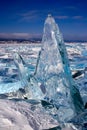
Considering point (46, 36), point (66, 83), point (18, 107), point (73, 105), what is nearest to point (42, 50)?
point (46, 36)

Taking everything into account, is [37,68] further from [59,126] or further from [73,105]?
[59,126]

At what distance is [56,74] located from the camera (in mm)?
1994

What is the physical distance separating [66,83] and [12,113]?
0.56 meters

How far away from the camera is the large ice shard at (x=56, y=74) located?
6.35ft

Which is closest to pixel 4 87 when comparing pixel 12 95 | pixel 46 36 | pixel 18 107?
pixel 12 95

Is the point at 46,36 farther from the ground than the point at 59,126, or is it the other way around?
the point at 46,36

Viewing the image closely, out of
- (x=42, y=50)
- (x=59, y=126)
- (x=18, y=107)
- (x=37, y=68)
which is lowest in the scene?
(x=59, y=126)

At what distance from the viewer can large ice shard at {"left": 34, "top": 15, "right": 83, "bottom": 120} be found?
194cm

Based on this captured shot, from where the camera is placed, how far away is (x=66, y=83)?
197 centimetres

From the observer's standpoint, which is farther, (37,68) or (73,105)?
(37,68)

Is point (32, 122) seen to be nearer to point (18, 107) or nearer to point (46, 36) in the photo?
point (18, 107)

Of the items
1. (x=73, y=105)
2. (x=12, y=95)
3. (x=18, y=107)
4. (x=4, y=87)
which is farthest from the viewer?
(x=4, y=87)

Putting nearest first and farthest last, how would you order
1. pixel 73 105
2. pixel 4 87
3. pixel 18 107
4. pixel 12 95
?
pixel 18 107 < pixel 73 105 < pixel 12 95 < pixel 4 87

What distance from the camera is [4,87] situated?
9.03 ft
